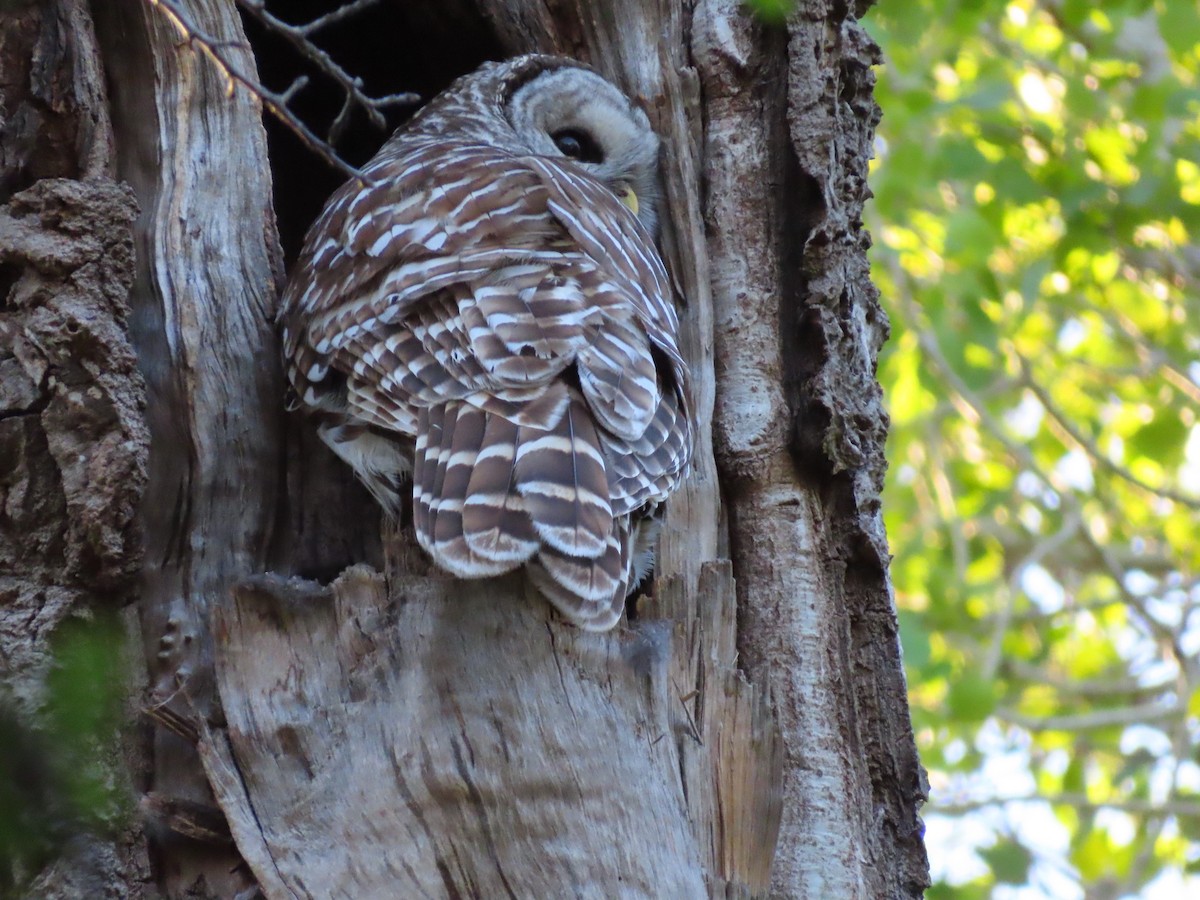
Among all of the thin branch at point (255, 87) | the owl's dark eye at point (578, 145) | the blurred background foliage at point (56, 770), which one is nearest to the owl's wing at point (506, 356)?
the thin branch at point (255, 87)

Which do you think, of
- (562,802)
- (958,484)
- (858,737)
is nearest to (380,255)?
(562,802)

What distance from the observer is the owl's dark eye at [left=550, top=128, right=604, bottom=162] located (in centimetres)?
351

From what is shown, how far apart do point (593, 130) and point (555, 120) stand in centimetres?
23

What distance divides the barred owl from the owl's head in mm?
56

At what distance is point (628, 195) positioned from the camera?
136 inches

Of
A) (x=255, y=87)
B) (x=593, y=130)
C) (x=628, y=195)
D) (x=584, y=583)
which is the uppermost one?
(x=593, y=130)

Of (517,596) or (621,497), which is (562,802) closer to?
(517,596)

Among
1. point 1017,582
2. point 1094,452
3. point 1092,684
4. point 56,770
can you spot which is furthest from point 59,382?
point 1092,684

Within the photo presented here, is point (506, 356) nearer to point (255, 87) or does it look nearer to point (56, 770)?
point (255, 87)

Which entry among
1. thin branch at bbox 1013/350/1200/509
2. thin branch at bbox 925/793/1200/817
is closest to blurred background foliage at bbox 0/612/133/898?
thin branch at bbox 1013/350/1200/509

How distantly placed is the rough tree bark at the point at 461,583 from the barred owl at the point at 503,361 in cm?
13

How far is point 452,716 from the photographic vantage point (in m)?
1.90

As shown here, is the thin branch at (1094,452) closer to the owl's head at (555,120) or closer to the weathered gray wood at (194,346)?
the owl's head at (555,120)

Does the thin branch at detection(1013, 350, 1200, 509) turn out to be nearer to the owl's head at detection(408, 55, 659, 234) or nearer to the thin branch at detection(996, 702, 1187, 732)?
the thin branch at detection(996, 702, 1187, 732)
